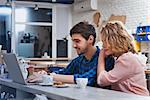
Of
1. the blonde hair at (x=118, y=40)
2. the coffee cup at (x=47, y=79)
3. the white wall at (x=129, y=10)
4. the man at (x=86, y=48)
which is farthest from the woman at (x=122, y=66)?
the white wall at (x=129, y=10)

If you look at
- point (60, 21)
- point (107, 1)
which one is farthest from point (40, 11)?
point (107, 1)

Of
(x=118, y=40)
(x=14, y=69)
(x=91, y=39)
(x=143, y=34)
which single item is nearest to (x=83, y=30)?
(x=91, y=39)

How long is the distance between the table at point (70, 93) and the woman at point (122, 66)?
0.73 feet

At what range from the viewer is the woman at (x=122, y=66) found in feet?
7.58

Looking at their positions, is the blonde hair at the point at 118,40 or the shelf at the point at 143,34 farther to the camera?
the shelf at the point at 143,34

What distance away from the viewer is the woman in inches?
91.0

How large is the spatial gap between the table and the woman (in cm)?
22

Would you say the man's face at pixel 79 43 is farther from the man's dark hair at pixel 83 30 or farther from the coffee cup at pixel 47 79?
the coffee cup at pixel 47 79

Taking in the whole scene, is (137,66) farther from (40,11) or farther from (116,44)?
(40,11)

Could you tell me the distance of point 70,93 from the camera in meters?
1.82

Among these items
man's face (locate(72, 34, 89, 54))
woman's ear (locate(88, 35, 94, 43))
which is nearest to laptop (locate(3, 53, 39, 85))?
man's face (locate(72, 34, 89, 54))

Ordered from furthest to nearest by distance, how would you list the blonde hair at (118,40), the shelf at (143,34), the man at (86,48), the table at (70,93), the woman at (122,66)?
the shelf at (143,34) < the man at (86,48) < the blonde hair at (118,40) < the woman at (122,66) < the table at (70,93)

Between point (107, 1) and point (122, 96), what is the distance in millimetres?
7792

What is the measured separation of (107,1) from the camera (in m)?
9.31
